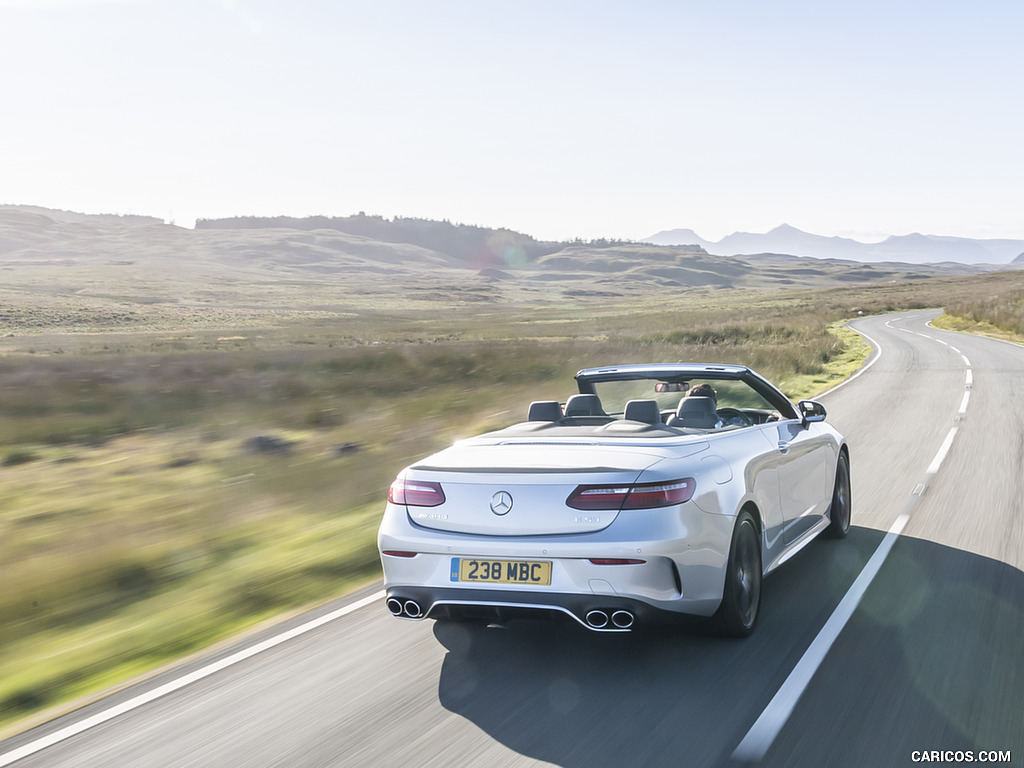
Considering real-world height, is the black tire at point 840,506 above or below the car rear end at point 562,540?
below

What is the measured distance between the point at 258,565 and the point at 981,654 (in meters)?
5.02

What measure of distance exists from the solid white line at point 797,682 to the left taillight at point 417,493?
69.8 inches

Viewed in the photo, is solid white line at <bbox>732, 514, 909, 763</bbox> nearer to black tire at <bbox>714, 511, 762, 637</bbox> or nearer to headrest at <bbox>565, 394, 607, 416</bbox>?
black tire at <bbox>714, 511, 762, 637</bbox>

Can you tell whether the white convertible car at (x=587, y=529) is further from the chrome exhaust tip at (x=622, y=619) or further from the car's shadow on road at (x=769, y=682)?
the car's shadow on road at (x=769, y=682)

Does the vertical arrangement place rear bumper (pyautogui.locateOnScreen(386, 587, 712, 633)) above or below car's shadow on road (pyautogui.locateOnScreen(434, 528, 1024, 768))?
above

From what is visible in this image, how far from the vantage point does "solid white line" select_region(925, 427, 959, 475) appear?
32.0 ft

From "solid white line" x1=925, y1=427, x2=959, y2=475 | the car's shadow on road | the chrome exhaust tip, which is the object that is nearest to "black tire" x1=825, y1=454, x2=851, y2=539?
the car's shadow on road

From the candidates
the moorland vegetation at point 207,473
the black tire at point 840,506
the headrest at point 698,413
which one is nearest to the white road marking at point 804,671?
the black tire at point 840,506

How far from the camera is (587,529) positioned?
161 inches

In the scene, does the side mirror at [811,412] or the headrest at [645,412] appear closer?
the headrest at [645,412]

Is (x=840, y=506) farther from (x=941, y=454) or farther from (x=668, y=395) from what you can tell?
(x=668, y=395)

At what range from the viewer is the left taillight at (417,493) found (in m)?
4.45

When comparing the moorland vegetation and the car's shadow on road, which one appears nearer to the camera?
the car's shadow on road

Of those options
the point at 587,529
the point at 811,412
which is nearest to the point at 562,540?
the point at 587,529
